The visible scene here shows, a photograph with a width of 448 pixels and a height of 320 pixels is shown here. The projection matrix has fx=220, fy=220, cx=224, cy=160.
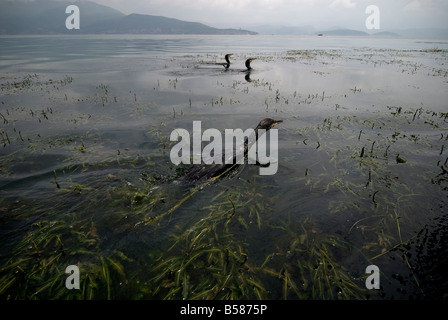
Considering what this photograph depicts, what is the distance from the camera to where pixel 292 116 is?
42.4ft

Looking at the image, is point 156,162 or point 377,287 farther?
point 156,162

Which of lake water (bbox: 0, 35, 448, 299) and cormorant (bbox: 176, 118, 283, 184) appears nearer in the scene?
lake water (bbox: 0, 35, 448, 299)

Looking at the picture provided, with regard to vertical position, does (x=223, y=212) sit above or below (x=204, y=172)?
below

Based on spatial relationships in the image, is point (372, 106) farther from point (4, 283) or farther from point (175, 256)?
point (4, 283)

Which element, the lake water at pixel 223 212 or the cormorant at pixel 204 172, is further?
the cormorant at pixel 204 172

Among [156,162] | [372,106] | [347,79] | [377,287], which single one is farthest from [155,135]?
[347,79]

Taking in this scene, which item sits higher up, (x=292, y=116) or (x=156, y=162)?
(x=292, y=116)

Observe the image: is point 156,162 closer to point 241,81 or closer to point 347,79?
point 241,81

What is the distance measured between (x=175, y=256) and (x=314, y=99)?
15.5 meters

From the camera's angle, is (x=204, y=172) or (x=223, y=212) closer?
(x=223, y=212)

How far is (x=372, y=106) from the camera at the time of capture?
47.3ft
